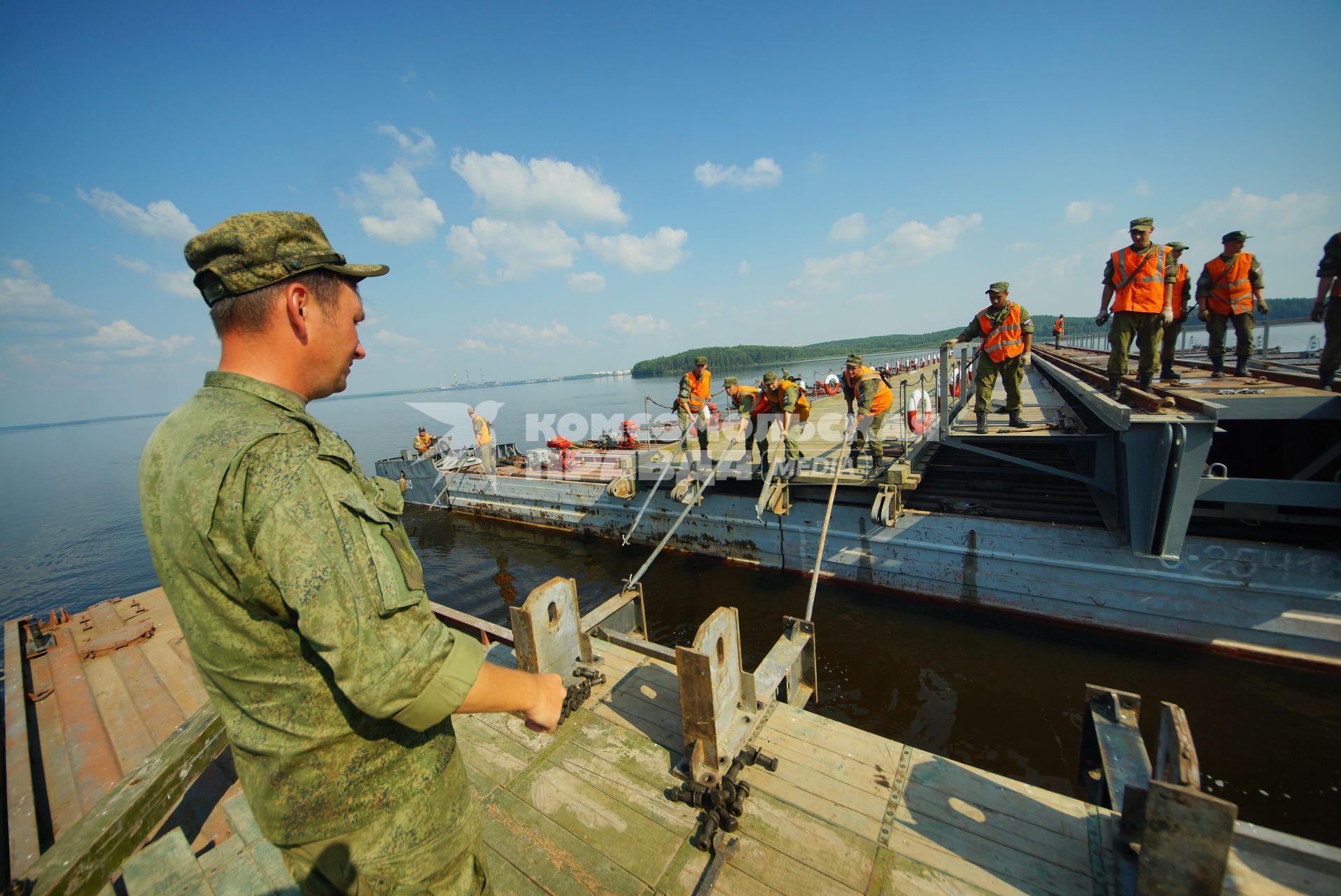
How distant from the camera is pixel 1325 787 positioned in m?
5.23

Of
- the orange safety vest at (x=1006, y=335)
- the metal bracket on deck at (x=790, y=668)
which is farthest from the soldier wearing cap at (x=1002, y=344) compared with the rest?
the metal bracket on deck at (x=790, y=668)

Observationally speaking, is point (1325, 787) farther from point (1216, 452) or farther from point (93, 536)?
point (93, 536)

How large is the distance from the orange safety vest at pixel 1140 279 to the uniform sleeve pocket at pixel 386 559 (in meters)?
9.04

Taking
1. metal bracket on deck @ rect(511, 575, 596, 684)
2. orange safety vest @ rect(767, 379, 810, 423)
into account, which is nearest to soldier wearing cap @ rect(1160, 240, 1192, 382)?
orange safety vest @ rect(767, 379, 810, 423)

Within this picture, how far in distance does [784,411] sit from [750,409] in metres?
1.19

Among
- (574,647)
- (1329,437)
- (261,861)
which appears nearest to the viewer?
(261,861)

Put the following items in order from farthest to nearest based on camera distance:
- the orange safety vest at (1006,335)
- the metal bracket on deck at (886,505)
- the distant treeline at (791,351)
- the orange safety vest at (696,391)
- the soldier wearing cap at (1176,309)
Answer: the distant treeline at (791,351), the orange safety vest at (696,391), the metal bracket on deck at (886,505), the orange safety vest at (1006,335), the soldier wearing cap at (1176,309)

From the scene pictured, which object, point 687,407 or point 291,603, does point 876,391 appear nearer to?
point 687,407

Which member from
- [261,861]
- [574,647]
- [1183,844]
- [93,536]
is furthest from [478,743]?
[93,536]

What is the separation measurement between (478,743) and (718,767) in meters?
1.92

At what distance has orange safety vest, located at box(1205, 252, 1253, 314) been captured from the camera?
7.01 m

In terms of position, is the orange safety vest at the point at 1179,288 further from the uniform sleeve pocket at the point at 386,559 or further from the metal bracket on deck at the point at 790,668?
the uniform sleeve pocket at the point at 386,559

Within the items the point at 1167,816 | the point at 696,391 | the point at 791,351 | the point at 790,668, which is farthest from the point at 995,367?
the point at 791,351

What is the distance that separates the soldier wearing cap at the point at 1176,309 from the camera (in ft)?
21.4
